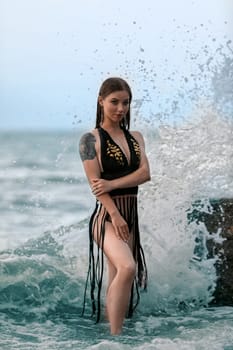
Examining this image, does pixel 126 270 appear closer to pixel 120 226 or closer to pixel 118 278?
pixel 118 278

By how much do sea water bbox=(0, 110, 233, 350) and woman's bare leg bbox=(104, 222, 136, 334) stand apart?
0.38 ft

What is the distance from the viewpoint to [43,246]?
7363 millimetres

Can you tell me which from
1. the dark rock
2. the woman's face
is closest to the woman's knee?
the woman's face

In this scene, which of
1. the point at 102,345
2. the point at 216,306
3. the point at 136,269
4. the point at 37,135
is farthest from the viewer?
the point at 37,135

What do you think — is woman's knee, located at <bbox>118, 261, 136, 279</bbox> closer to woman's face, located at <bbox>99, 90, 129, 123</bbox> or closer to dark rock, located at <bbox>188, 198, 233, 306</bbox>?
woman's face, located at <bbox>99, 90, 129, 123</bbox>

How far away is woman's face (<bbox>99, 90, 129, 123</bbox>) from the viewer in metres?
5.05

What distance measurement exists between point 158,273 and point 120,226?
47.1 inches

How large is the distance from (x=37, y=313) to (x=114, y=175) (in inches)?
45.9

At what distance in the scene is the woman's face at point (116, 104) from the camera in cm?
505

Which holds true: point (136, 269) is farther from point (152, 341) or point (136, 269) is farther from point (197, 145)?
point (197, 145)

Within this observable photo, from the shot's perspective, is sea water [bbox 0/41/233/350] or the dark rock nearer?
sea water [bbox 0/41/233/350]

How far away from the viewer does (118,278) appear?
4.93 metres

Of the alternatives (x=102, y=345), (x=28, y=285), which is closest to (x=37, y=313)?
(x=28, y=285)

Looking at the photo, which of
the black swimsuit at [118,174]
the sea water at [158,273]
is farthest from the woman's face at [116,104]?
the sea water at [158,273]
